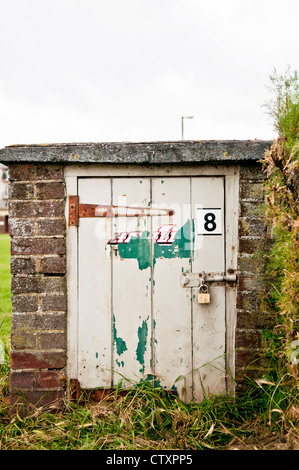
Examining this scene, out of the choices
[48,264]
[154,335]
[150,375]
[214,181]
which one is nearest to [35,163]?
[48,264]

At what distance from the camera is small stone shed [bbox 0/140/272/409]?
2.48 metres

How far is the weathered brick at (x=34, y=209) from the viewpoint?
97.9 inches

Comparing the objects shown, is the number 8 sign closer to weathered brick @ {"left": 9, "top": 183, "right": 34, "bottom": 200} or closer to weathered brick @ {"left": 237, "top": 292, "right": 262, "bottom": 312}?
weathered brick @ {"left": 237, "top": 292, "right": 262, "bottom": 312}

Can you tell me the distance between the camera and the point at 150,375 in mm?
2527

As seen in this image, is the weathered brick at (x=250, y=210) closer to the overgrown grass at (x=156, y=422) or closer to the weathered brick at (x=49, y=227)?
the overgrown grass at (x=156, y=422)

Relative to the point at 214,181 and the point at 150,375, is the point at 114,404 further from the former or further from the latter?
the point at 214,181

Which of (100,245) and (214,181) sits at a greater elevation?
(214,181)

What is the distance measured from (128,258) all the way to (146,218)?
0.30 m

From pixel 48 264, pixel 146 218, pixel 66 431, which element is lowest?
pixel 66 431

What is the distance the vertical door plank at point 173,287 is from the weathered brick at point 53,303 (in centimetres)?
64

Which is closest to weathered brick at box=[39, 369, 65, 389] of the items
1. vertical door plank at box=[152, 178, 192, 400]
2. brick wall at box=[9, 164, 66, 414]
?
brick wall at box=[9, 164, 66, 414]

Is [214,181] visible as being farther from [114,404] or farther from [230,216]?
[114,404]

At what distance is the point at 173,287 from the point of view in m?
2.52

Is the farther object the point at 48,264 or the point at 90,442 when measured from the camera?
the point at 48,264
